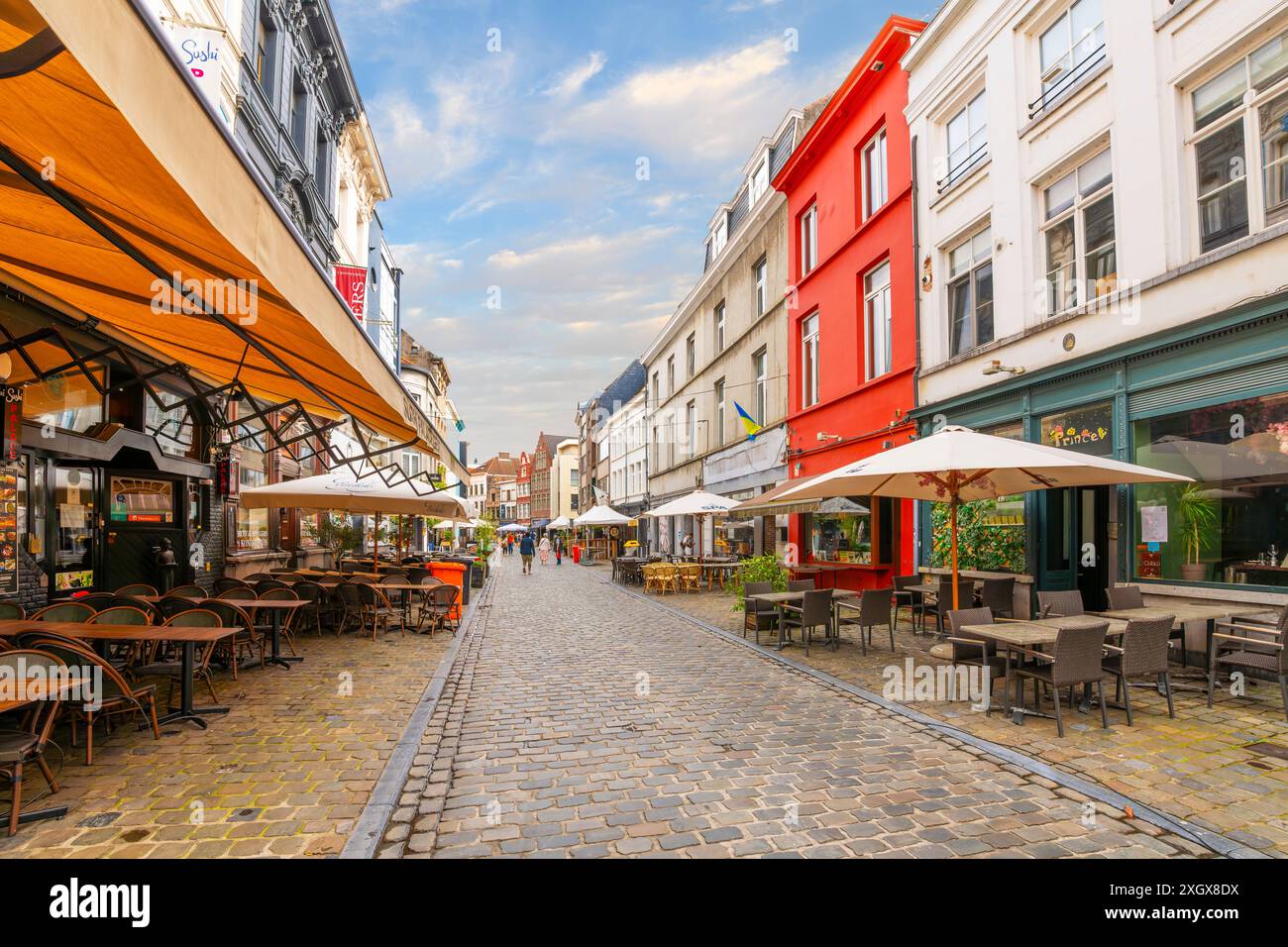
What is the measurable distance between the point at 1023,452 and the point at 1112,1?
7.21m

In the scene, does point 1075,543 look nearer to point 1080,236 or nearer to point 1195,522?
point 1195,522

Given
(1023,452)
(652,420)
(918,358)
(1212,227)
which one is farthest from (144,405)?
A: (652,420)

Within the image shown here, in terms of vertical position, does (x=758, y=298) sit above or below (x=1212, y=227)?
above

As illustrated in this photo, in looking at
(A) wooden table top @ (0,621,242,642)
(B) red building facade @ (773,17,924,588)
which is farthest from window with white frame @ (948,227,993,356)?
(A) wooden table top @ (0,621,242,642)

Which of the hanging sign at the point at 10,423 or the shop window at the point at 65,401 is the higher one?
the shop window at the point at 65,401

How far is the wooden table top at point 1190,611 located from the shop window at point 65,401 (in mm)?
11426

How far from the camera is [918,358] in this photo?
13867mm

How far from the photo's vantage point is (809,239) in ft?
63.0

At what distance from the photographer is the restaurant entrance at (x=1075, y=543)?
10.6 metres

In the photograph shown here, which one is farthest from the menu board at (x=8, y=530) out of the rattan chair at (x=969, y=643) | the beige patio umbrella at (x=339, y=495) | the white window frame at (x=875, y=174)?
the white window frame at (x=875, y=174)

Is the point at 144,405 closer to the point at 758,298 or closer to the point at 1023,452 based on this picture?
the point at 1023,452

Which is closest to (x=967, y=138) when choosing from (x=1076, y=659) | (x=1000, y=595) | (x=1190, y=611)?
(x=1000, y=595)

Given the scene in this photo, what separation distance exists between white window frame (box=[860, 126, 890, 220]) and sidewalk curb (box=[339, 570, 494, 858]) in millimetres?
13846

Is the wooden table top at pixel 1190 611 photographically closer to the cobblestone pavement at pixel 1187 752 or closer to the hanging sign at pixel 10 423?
the cobblestone pavement at pixel 1187 752
